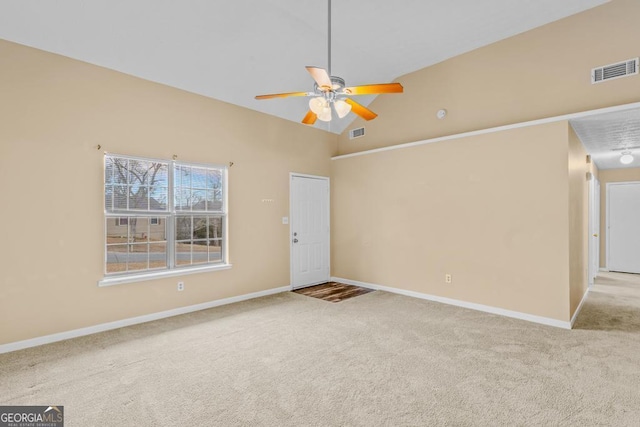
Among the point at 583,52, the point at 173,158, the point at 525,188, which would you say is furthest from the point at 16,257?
the point at 583,52

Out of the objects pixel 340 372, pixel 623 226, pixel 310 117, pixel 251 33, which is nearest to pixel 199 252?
pixel 310 117

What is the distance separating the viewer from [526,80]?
4.15 m

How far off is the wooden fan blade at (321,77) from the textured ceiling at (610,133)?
10.2ft

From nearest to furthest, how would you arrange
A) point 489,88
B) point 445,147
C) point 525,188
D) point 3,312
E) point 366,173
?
point 3,312 < point 525,188 < point 489,88 < point 445,147 < point 366,173

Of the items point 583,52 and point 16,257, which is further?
point 583,52

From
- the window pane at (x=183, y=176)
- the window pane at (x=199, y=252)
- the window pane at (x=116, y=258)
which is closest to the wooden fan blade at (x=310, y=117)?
the window pane at (x=183, y=176)

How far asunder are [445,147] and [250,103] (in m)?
3.10

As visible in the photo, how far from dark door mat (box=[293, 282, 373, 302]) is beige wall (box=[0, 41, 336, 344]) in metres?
A: 1.45

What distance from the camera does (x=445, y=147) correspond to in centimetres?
480

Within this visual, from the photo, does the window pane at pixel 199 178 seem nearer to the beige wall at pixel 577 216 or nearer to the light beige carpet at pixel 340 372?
the light beige carpet at pixel 340 372

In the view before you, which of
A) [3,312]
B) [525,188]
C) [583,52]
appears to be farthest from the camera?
[525,188]

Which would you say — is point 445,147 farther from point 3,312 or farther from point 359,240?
point 3,312

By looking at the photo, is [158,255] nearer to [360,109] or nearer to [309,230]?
[309,230]

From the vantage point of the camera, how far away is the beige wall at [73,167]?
321 centimetres
